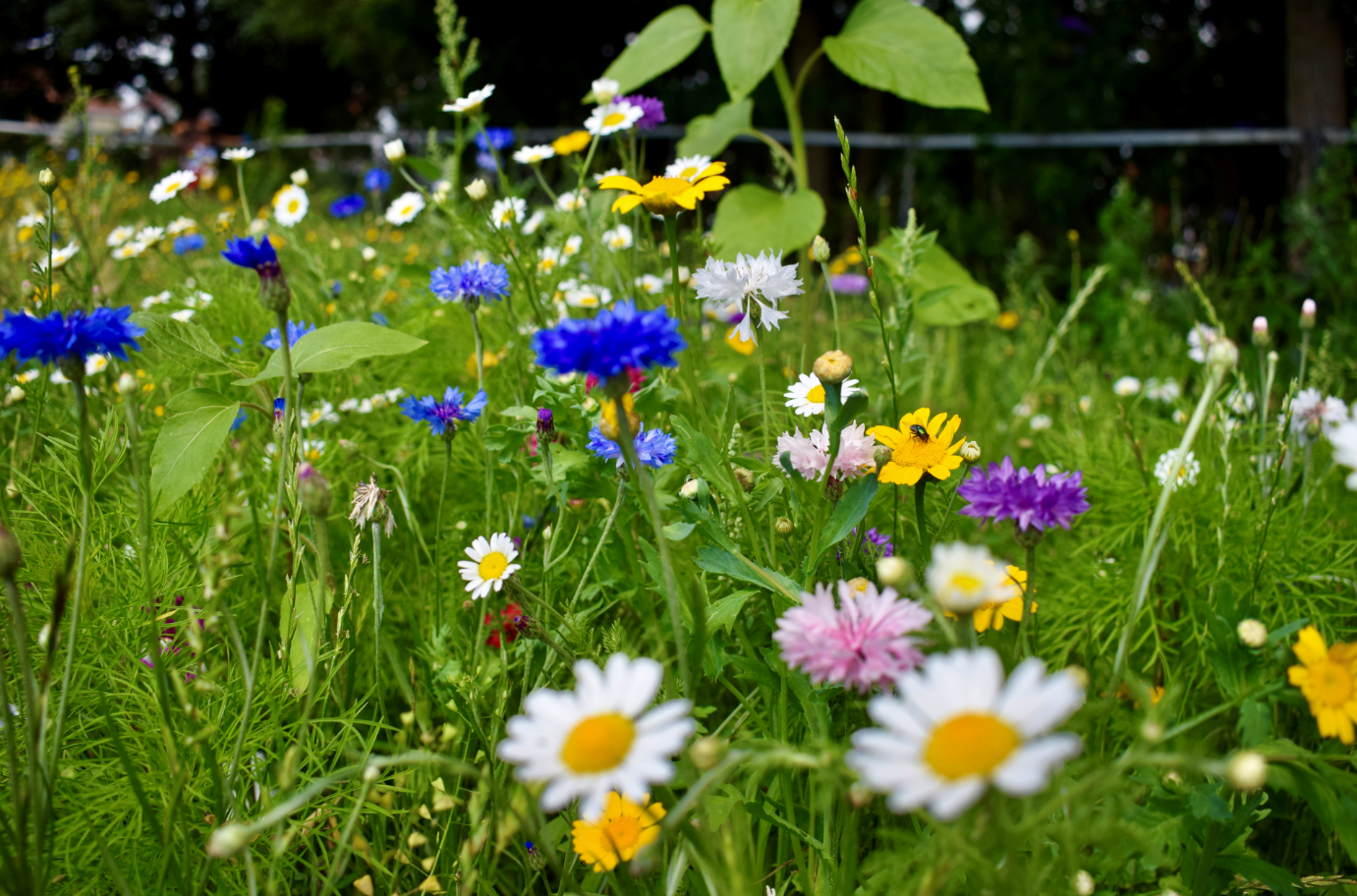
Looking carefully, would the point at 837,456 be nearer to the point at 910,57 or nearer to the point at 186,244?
the point at 910,57

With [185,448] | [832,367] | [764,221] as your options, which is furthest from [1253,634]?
[764,221]

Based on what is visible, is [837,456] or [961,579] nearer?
[961,579]

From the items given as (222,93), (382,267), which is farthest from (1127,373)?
(222,93)

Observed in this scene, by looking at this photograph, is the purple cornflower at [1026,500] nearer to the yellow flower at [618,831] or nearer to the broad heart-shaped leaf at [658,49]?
the yellow flower at [618,831]

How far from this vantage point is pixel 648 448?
0.80 m

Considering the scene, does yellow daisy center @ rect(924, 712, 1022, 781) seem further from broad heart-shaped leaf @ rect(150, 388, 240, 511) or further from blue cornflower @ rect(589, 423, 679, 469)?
broad heart-shaped leaf @ rect(150, 388, 240, 511)

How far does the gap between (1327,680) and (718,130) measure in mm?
1206

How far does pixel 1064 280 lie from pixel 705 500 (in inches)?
134

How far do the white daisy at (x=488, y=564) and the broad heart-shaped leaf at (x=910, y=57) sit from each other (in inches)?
34.7

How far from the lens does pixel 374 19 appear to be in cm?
677

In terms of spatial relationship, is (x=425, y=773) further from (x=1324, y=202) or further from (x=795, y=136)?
(x=1324, y=202)

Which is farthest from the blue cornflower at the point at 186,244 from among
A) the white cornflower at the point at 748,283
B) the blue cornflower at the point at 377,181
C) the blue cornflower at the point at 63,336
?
the white cornflower at the point at 748,283

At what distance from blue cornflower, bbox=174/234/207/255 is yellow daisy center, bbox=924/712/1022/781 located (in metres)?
1.91

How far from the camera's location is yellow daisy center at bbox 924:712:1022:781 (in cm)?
33
